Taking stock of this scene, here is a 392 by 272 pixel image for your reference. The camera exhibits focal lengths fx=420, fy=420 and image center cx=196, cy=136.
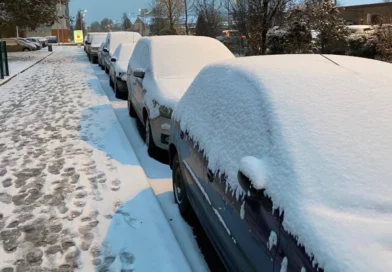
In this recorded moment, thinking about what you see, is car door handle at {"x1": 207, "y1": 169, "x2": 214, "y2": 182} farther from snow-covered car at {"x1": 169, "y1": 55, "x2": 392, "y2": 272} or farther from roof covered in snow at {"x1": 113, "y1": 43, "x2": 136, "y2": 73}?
roof covered in snow at {"x1": 113, "y1": 43, "x2": 136, "y2": 73}

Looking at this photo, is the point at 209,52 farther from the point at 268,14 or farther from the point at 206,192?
the point at 268,14

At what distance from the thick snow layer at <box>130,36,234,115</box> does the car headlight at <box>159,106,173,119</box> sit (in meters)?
0.42

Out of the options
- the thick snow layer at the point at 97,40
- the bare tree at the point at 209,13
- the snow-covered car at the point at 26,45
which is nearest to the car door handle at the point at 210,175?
the thick snow layer at the point at 97,40

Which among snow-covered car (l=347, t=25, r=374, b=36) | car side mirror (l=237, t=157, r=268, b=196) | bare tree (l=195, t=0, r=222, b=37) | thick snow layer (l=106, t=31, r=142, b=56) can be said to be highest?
bare tree (l=195, t=0, r=222, b=37)

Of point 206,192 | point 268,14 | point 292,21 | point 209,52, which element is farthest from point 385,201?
point 292,21

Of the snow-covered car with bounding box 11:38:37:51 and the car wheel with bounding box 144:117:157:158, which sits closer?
the car wheel with bounding box 144:117:157:158

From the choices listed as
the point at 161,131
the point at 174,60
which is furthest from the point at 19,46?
the point at 161,131

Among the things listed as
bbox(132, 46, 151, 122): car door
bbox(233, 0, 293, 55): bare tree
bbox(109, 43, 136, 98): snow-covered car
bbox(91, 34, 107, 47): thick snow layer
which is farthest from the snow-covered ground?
bbox(132, 46, 151, 122): car door

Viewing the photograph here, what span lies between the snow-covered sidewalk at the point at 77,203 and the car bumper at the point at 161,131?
45 cm

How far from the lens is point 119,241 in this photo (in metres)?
3.85

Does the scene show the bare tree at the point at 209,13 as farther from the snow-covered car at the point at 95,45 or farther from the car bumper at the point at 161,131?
the car bumper at the point at 161,131

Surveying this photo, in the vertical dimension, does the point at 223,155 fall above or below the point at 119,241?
above

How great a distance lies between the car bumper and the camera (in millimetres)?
5840

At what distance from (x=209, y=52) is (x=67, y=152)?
3033mm
